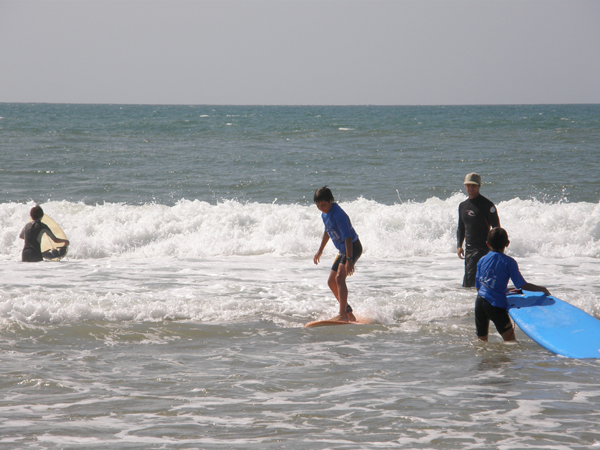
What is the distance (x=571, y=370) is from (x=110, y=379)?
155 inches

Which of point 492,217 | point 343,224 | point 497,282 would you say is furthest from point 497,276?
point 343,224

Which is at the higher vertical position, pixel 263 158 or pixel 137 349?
pixel 263 158

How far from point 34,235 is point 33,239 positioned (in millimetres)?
101

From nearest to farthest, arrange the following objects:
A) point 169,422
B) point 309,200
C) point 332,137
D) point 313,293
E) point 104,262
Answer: point 169,422 → point 313,293 → point 104,262 → point 309,200 → point 332,137

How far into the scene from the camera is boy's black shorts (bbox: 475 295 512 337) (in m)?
5.27

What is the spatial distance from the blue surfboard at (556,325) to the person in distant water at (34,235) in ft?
22.5

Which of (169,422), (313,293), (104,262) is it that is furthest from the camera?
(104,262)

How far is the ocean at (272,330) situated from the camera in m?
3.84

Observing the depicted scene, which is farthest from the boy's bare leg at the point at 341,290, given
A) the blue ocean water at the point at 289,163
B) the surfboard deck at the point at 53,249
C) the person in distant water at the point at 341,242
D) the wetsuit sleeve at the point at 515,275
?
the blue ocean water at the point at 289,163

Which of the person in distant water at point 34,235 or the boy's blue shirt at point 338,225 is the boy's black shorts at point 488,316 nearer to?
the boy's blue shirt at point 338,225

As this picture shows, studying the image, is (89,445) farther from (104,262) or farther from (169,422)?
(104,262)

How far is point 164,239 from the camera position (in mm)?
11633

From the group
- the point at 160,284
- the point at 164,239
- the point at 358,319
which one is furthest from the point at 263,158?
the point at 358,319

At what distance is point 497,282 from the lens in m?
5.19
